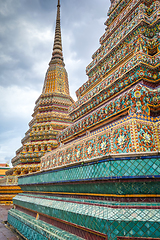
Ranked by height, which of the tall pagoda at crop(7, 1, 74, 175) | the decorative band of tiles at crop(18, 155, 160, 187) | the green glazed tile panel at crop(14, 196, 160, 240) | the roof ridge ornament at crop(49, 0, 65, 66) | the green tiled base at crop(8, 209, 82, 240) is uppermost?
the roof ridge ornament at crop(49, 0, 65, 66)

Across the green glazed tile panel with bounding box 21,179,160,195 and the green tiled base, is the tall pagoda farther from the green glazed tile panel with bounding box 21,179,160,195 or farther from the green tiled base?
the green glazed tile panel with bounding box 21,179,160,195

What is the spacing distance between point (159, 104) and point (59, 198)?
7.66ft

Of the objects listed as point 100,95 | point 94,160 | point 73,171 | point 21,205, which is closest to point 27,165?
point 21,205

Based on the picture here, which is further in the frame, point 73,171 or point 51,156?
point 51,156

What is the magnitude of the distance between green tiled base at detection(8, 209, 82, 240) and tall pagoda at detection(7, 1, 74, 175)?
16.9 ft

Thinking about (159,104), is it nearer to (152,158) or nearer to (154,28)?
(152,158)

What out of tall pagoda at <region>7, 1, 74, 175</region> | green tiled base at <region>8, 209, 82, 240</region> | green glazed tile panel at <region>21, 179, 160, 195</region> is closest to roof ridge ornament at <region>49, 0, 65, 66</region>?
tall pagoda at <region>7, 1, 74, 175</region>

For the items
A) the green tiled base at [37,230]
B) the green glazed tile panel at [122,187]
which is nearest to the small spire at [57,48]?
the green tiled base at [37,230]

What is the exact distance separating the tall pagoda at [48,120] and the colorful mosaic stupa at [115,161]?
4737 millimetres

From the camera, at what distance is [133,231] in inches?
65.7

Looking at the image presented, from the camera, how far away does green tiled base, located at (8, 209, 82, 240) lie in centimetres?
256

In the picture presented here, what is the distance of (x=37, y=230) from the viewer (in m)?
3.33

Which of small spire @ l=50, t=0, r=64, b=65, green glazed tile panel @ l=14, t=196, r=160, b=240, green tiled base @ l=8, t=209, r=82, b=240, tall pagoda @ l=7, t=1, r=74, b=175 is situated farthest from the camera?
small spire @ l=50, t=0, r=64, b=65

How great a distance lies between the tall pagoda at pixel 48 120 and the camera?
10.2 metres
